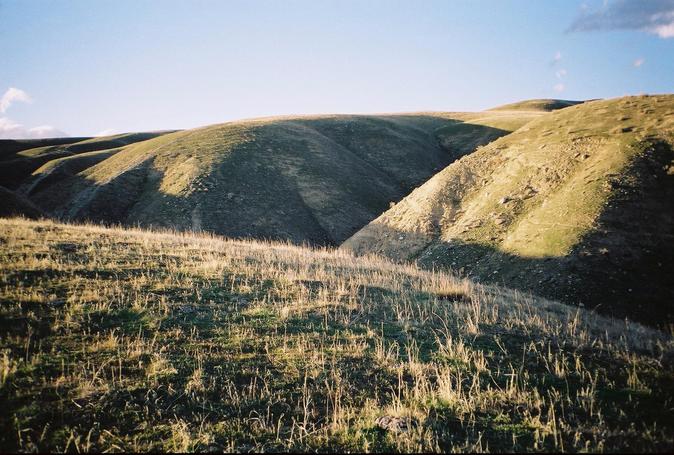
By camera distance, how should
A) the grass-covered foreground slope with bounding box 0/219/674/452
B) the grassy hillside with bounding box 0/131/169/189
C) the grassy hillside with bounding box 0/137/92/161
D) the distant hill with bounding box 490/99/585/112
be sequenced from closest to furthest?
the grass-covered foreground slope with bounding box 0/219/674/452, the grassy hillside with bounding box 0/131/169/189, the grassy hillside with bounding box 0/137/92/161, the distant hill with bounding box 490/99/585/112

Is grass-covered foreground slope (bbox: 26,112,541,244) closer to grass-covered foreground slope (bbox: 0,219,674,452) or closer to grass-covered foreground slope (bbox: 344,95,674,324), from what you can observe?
grass-covered foreground slope (bbox: 344,95,674,324)

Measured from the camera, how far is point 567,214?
21562 mm

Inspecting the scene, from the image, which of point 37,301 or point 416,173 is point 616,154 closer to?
point 37,301

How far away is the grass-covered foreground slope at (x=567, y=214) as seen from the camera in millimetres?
18031

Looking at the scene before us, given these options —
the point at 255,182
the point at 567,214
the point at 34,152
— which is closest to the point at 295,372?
the point at 567,214

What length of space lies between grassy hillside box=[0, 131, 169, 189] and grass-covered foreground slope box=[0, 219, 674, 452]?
2511 inches

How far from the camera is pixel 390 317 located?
31.0 feet

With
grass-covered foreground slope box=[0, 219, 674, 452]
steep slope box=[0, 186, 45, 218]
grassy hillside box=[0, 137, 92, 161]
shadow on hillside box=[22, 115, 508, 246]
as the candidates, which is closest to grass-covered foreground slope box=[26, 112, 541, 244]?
shadow on hillside box=[22, 115, 508, 246]

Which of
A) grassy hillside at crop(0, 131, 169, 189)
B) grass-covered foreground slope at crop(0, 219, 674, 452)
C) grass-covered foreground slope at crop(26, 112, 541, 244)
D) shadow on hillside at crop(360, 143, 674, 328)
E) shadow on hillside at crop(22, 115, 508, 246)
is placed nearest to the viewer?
grass-covered foreground slope at crop(0, 219, 674, 452)

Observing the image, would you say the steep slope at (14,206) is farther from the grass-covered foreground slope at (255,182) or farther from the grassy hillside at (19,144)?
the grassy hillside at (19,144)

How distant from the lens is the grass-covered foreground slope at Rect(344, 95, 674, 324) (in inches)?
710

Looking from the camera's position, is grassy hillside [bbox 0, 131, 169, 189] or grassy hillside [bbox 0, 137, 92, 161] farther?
grassy hillside [bbox 0, 137, 92, 161]

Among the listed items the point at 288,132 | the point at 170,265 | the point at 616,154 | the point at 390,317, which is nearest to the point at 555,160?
the point at 616,154

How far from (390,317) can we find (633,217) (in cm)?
1854
